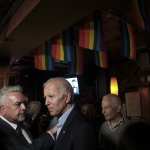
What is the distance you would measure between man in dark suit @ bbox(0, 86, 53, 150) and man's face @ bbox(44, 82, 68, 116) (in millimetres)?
418

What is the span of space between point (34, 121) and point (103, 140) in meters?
2.12

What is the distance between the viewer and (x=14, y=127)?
4.40 meters

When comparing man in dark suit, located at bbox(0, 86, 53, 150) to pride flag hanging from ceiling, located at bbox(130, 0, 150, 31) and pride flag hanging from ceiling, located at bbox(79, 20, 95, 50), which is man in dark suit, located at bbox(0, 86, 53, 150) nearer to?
pride flag hanging from ceiling, located at bbox(130, 0, 150, 31)

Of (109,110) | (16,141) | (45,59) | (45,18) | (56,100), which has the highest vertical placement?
(45,18)

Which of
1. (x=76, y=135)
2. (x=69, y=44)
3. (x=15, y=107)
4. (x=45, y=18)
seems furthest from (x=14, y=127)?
(x=69, y=44)

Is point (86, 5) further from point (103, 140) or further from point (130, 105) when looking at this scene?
point (130, 105)

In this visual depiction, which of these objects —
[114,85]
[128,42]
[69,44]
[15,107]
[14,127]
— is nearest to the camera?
[14,127]

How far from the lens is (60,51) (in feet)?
24.2

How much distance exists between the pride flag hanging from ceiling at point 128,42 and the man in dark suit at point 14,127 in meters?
2.06

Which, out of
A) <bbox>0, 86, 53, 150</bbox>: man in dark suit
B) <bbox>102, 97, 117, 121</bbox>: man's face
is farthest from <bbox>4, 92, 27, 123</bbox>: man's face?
<bbox>102, 97, 117, 121</bbox>: man's face

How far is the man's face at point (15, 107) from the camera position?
4.47 metres

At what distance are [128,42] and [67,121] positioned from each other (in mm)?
2878

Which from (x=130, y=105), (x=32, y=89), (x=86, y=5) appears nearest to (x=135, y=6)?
(x=86, y=5)

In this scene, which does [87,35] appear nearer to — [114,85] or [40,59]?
[40,59]
